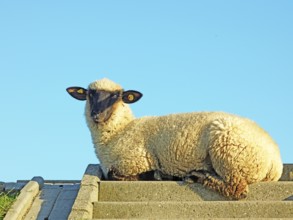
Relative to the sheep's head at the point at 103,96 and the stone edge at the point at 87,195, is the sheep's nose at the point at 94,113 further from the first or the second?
the stone edge at the point at 87,195

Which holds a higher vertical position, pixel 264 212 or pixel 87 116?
pixel 87 116

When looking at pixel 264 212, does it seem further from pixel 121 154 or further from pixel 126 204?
pixel 121 154

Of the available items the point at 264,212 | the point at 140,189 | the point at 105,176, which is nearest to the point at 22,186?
the point at 105,176

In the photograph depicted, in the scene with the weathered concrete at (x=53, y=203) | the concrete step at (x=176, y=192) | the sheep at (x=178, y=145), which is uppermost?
the sheep at (x=178, y=145)

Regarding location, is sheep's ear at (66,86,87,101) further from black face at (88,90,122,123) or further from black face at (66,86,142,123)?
black face at (88,90,122,123)

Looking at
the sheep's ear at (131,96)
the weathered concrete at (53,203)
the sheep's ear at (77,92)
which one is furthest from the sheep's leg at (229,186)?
the sheep's ear at (77,92)

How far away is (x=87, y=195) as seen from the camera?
900 centimetres

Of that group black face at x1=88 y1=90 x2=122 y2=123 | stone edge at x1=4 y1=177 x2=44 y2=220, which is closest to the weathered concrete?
stone edge at x1=4 y1=177 x2=44 y2=220

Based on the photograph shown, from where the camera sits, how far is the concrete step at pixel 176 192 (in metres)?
9.55

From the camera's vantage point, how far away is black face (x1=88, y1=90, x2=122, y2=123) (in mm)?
10859

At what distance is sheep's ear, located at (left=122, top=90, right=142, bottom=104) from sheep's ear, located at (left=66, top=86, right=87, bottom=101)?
63cm

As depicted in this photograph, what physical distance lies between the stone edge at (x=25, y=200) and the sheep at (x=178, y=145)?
1.01 meters

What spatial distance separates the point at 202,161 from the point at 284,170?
6.27 ft

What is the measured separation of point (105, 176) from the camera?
35.1ft
